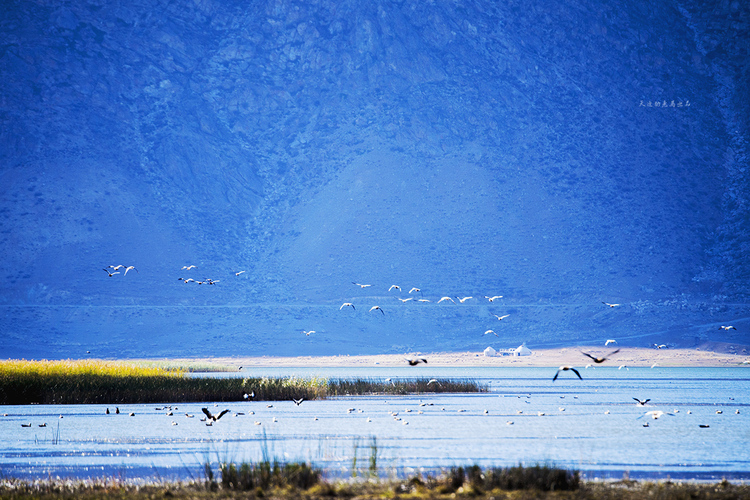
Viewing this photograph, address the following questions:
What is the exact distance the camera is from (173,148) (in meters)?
169

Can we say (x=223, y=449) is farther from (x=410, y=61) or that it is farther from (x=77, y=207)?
(x=410, y=61)

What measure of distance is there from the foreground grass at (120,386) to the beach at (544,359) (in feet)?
A: 193

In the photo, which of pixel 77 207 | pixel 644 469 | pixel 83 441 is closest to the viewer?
pixel 644 469

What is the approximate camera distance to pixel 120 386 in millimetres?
44969

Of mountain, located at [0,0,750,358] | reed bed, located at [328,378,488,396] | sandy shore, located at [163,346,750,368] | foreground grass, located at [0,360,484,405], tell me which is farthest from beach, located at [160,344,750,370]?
foreground grass, located at [0,360,484,405]

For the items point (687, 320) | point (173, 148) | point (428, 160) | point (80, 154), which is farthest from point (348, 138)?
point (687, 320)

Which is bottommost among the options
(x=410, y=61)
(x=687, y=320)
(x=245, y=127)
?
(x=687, y=320)

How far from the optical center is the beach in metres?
108

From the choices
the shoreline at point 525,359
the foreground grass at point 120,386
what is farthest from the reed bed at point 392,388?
the shoreline at point 525,359

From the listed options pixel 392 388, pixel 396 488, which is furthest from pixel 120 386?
pixel 396 488

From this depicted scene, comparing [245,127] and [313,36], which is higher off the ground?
[313,36]

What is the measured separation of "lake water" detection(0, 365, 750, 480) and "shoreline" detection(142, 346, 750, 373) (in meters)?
59.3

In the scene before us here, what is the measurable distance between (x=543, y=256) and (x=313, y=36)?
269ft

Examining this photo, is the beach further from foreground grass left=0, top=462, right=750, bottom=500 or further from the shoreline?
foreground grass left=0, top=462, right=750, bottom=500
